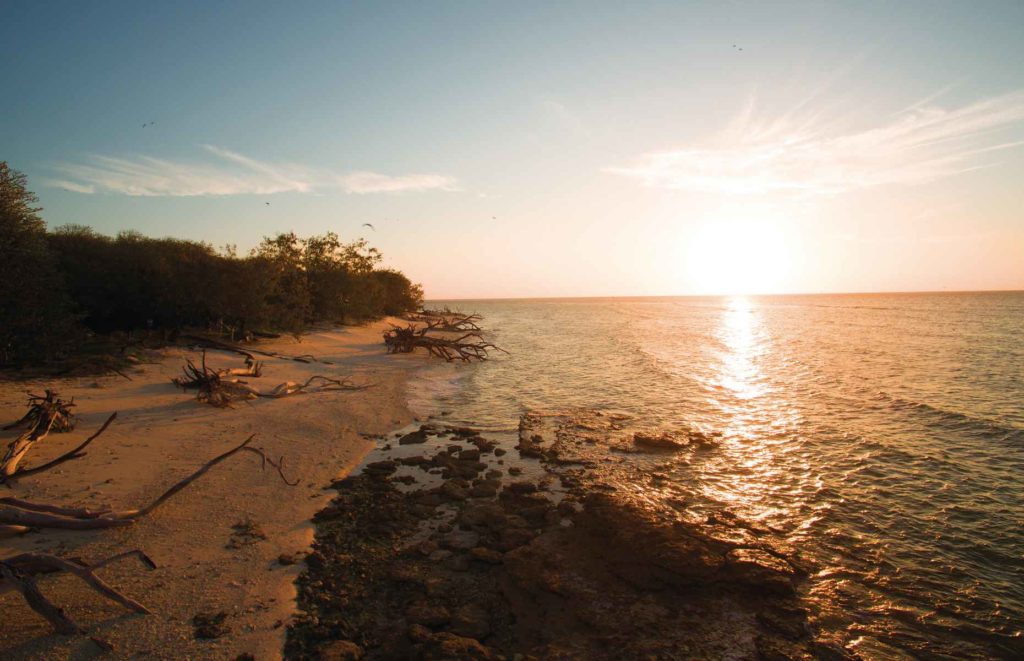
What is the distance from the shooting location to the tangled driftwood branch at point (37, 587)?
3609mm

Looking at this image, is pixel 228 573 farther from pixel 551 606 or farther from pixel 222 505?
pixel 551 606

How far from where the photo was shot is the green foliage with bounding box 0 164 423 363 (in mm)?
11336

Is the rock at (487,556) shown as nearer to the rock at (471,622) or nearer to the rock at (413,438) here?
the rock at (471,622)

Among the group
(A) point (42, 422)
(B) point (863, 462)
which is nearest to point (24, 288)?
(A) point (42, 422)

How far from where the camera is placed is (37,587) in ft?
12.7

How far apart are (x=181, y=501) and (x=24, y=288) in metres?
9.26

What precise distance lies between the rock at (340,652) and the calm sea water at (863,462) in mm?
4329

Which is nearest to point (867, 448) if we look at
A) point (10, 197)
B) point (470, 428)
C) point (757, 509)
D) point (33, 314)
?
point (757, 509)

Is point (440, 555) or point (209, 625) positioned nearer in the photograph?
point (209, 625)

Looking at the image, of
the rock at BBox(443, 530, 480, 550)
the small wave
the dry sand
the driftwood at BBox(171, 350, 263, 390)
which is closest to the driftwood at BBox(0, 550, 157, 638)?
the dry sand

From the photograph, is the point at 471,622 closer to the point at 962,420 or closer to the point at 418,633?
the point at 418,633

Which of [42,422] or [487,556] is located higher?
[42,422]

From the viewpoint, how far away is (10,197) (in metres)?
11.3

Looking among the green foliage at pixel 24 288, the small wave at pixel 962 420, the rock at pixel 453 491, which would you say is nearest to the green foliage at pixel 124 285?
the green foliage at pixel 24 288
